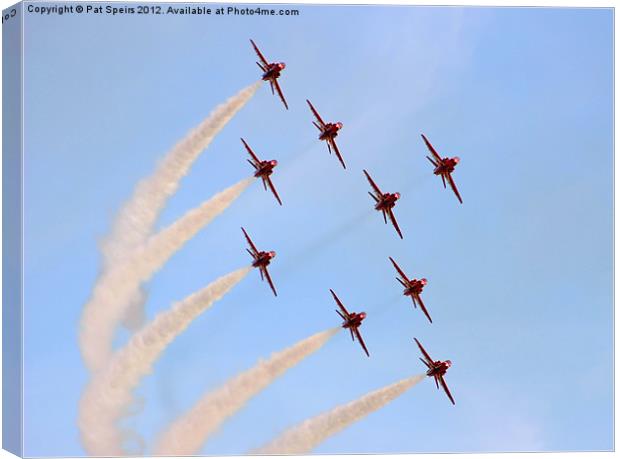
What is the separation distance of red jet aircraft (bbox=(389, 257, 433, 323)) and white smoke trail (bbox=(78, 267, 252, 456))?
5.37 m

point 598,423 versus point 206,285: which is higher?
point 206,285

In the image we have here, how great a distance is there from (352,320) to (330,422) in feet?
10.3

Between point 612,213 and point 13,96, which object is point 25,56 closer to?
point 13,96

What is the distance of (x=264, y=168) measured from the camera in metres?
69.8

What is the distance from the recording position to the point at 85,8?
67.7 m

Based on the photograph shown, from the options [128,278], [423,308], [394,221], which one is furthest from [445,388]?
[128,278]

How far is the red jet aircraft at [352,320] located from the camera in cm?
6981

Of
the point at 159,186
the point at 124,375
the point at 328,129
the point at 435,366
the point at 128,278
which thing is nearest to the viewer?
the point at 124,375

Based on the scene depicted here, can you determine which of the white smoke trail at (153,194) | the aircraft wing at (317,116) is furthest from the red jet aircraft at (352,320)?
the white smoke trail at (153,194)

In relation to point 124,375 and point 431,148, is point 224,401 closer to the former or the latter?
point 124,375

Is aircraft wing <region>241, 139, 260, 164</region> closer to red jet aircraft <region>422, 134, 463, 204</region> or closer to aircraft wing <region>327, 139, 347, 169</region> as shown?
aircraft wing <region>327, 139, 347, 169</region>

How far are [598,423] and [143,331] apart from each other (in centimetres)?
1396

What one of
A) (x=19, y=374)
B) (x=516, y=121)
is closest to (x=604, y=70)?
(x=516, y=121)

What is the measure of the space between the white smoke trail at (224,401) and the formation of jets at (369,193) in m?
1.84
